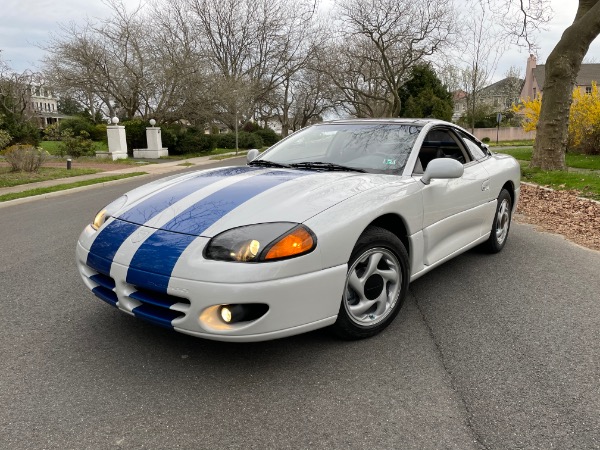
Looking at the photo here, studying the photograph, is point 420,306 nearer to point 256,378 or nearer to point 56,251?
point 256,378

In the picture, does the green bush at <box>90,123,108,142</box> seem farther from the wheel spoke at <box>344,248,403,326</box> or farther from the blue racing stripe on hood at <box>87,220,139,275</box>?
the wheel spoke at <box>344,248,403,326</box>

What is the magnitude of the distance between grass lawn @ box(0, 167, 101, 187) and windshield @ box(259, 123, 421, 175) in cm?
1122

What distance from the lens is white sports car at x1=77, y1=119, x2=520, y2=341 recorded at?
8.03 ft

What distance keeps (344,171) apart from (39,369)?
2355mm

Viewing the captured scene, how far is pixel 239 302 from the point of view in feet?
7.83

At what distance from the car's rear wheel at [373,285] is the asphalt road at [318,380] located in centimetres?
12

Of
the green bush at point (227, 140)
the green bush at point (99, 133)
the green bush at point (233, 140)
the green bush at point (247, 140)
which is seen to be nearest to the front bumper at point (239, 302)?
the green bush at point (99, 133)

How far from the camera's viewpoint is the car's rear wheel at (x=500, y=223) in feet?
16.0

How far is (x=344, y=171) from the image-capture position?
3537 millimetres

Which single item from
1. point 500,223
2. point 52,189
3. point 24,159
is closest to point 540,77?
point 24,159

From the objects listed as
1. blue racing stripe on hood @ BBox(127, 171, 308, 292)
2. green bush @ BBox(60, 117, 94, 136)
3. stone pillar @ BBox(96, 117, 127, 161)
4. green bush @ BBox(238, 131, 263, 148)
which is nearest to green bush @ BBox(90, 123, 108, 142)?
green bush @ BBox(60, 117, 94, 136)

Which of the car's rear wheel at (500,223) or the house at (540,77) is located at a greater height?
the house at (540,77)

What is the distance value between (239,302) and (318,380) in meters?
0.63

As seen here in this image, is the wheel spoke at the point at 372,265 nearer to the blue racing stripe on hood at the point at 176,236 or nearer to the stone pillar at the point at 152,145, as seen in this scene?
the blue racing stripe on hood at the point at 176,236
